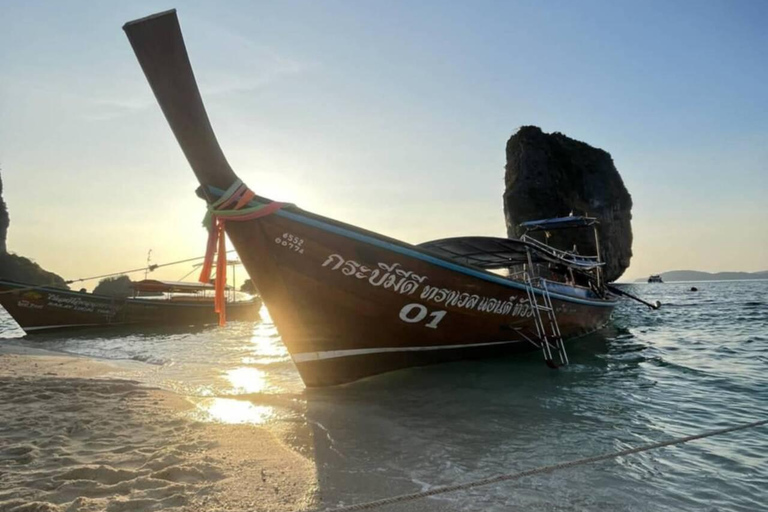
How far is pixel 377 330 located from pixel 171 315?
19165mm

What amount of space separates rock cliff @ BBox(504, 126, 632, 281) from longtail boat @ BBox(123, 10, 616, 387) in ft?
172

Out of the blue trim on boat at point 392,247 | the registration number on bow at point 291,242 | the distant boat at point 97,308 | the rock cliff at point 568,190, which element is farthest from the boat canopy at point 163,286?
the rock cliff at point 568,190

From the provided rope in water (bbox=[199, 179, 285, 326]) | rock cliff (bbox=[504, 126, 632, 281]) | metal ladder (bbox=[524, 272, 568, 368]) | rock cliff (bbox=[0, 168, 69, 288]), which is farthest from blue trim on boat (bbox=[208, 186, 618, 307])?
rock cliff (bbox=[0, 168, 69, 288])

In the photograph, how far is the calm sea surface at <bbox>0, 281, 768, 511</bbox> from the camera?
2.93 m

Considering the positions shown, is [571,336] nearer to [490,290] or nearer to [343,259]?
[490,290]

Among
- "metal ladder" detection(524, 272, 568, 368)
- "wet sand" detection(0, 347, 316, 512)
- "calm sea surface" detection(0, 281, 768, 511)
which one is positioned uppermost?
"metal ladder" detection(524, 272, 568, 368)

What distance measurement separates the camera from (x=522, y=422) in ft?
14.9

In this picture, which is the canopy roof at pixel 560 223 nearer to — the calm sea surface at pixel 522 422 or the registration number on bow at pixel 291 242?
the calm sea surface at pixel 522 422

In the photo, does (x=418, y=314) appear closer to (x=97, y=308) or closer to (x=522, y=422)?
(x=522, y=422)

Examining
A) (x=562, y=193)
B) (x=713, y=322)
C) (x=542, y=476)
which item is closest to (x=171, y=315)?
(x=542, y=476)

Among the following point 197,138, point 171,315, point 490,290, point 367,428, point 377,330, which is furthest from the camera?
point 171,315

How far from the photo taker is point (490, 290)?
700 cm

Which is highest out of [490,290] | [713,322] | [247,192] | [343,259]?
[247,192]

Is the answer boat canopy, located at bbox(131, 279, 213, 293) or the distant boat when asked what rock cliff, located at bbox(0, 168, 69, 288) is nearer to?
boat canopy, located at bbox(131, 279, 213, 293)
